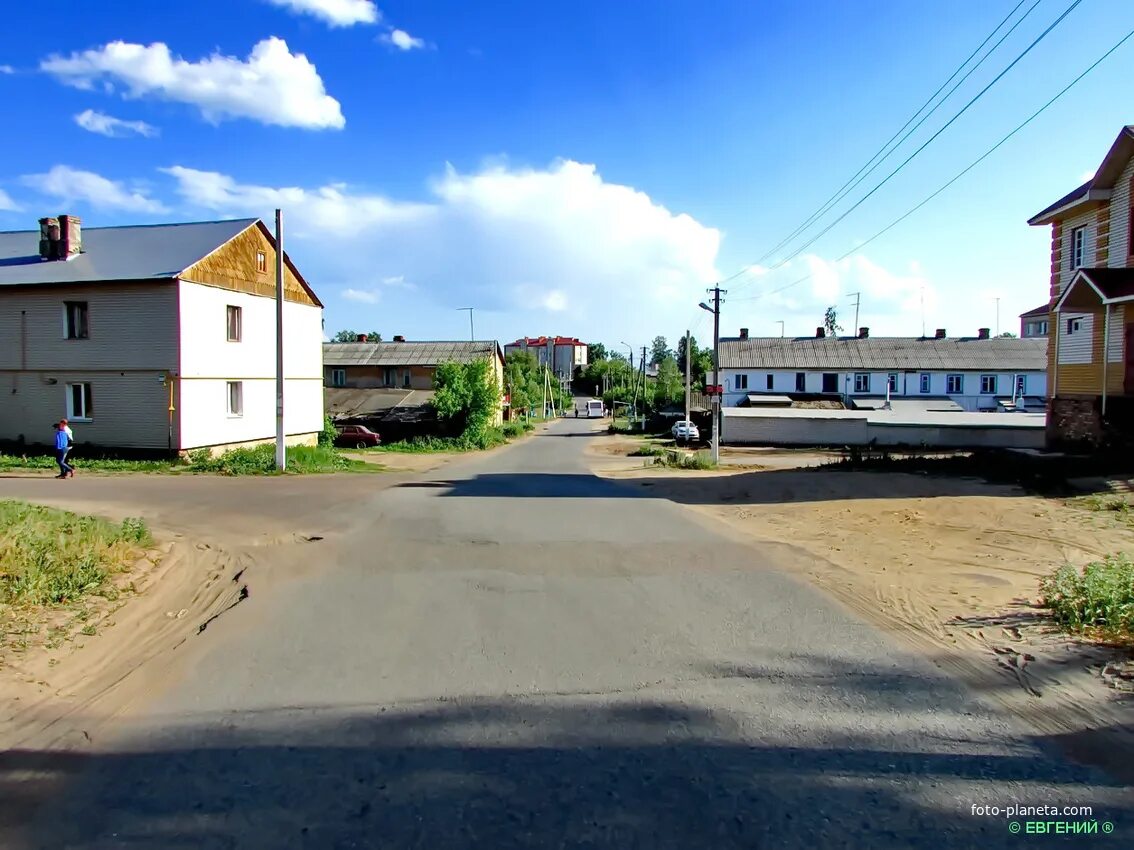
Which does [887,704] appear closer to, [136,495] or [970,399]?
[136,495]

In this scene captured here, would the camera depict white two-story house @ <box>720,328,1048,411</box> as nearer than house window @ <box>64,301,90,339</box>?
No

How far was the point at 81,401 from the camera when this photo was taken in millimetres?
25062

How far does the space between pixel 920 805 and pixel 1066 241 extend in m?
26.5

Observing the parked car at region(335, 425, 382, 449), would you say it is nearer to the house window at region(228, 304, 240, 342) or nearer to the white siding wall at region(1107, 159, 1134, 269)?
the house window at region(228, 304, 240, 342)

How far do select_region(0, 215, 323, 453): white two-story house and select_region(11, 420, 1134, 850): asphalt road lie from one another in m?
19.0

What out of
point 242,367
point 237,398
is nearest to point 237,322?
point 242,367

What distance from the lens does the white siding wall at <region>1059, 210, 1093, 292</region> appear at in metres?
23.1

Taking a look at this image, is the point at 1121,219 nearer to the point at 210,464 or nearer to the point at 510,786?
Result: the point at 510,786

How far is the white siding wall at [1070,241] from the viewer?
2314 centimetres

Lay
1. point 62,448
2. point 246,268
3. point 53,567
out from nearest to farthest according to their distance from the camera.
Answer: point 53,567, point 62,448, point 246,268

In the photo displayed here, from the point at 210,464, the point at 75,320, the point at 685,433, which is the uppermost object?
the point at 75,320

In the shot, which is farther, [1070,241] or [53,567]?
[1070,241]

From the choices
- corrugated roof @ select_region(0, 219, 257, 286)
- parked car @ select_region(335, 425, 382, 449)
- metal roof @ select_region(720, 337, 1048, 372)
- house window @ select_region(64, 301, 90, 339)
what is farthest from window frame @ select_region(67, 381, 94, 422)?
metal roof @ select_region(720, 337, 1048, 372)

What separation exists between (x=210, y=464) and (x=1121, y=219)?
90.3 feet
